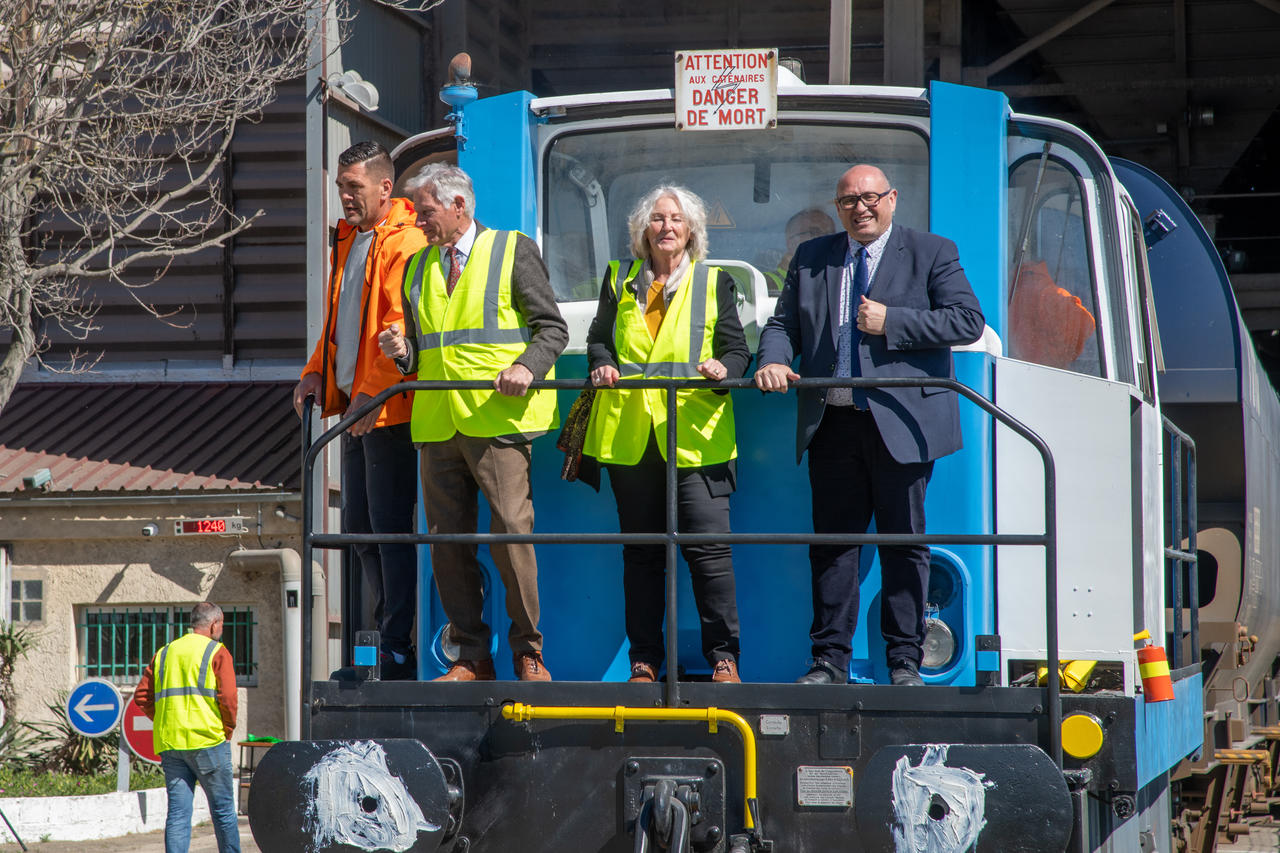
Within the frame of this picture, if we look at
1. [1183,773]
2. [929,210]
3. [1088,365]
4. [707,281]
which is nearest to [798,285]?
[707,281]

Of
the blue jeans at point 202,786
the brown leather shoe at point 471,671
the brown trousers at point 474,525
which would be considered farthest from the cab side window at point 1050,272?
the blue jeans at point 202,786

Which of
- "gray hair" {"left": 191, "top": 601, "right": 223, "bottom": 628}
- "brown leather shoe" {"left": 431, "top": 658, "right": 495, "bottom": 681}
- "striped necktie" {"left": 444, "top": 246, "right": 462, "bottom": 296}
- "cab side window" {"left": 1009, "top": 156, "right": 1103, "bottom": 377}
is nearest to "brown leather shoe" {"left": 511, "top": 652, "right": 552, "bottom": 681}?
"brown leather shoe" {"left": 431, "top": 658, "right": 495, "bottom": 681}

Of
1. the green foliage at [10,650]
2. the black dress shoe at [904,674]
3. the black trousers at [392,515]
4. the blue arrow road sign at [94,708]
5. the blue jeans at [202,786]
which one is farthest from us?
the green foliage at [10,650]

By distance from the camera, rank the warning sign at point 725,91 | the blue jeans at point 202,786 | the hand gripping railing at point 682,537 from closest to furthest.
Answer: the hand gripping railing at point 682,537 < the warning sign at point 725,91 < the blue jeans at point 202,786

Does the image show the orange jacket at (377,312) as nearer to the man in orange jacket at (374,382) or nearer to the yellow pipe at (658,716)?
the man in orange jacket at (374,382)

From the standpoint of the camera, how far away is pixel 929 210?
5.26 meters

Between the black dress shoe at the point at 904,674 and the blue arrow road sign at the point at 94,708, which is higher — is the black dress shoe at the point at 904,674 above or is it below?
above

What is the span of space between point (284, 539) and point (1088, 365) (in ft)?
29.4

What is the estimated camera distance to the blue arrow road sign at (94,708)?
32.0ft

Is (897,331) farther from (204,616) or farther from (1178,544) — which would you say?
(204,616)

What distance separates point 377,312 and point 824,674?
2081 millimetres

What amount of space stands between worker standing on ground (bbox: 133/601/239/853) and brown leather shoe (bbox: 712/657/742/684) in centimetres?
500

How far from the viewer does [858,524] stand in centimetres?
471

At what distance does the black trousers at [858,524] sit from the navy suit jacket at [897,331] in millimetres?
79
